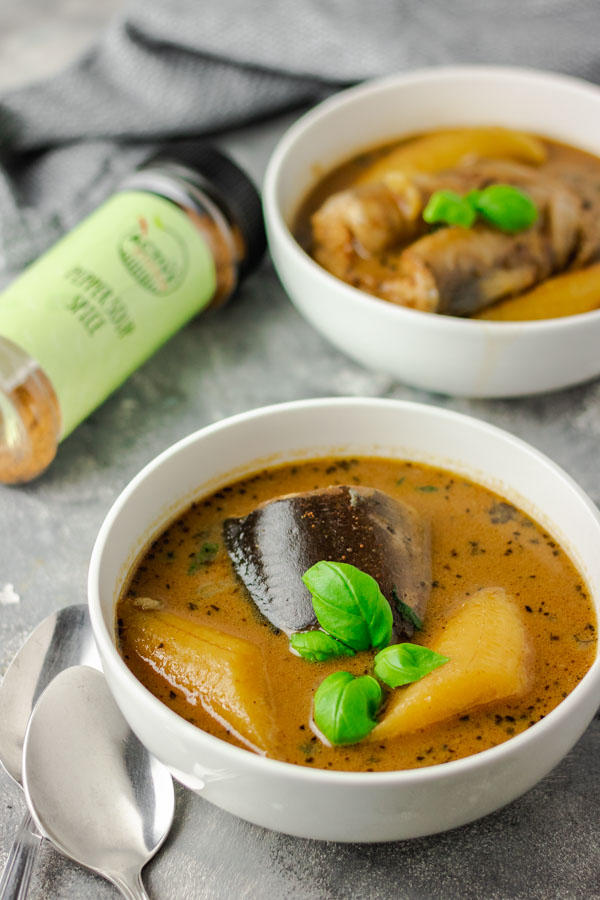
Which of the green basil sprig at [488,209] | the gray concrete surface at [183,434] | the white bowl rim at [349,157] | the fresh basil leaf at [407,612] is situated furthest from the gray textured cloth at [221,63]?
the fresh basil leaf at [407,612]

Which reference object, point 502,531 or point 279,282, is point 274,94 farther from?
point 502,531

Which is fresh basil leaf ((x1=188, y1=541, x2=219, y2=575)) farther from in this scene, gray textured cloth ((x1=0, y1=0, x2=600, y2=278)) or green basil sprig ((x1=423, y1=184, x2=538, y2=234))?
gray textured cloth ((x1=0, y1=0, x2=600, y2=278))

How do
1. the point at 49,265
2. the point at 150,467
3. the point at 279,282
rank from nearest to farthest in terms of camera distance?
1. the point at 150,467
2. the point at 49,265
3. the point at 279,282

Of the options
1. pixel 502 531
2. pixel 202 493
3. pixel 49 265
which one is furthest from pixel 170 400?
pixel 502 531

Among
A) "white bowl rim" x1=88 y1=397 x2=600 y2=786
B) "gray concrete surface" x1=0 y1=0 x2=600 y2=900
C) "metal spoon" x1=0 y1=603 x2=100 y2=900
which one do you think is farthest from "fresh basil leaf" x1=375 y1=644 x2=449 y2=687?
"metal spoon" x1=0 y1=603 x2=100 y2=900

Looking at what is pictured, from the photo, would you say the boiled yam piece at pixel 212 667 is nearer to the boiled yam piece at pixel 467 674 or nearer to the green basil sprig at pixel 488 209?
the boiled yam piece at pixel 467 674

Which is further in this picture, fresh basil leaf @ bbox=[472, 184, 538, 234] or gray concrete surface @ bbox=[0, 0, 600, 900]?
fresh basil leaf @ bbox=[472, 184, 538, 234]

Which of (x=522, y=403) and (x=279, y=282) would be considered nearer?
(x=522, y=403)
